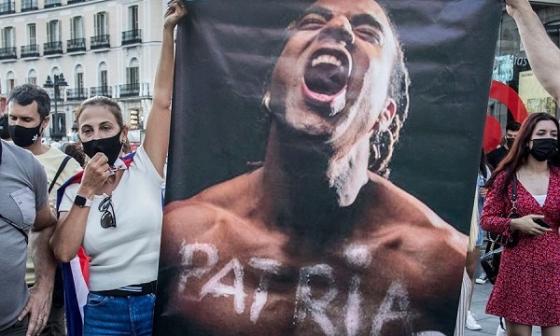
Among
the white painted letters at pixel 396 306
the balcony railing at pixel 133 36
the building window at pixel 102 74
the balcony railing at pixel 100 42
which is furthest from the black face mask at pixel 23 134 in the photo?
the building window at pixel 102 74

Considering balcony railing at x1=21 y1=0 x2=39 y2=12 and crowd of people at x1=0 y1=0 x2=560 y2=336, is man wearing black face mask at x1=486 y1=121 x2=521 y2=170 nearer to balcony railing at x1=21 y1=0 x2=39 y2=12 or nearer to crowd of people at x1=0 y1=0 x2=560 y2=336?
crowd of people at x1=0 y1=0 x2=560 y2=336

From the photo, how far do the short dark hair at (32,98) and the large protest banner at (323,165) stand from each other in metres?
1.10

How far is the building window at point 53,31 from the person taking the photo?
205 feet

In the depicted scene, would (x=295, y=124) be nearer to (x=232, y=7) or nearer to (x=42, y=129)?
(x=232, y=7)

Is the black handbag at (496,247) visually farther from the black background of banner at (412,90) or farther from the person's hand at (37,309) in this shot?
the person's hand at (37,309)

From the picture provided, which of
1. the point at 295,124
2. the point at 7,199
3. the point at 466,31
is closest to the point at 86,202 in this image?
the point at 7,199

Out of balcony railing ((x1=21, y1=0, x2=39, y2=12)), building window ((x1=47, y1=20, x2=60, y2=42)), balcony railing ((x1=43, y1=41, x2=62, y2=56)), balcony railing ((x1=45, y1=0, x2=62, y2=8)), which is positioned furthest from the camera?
balcony railing ((x1=21, y1=0, x2=39, y2=12))

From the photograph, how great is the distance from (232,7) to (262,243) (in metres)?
0.90

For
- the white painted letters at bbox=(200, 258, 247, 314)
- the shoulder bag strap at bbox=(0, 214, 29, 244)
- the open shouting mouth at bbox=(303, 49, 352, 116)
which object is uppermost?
the open shouting mouth at bbox=(303, 49, 352, 116)

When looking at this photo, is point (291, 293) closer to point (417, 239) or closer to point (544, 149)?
point (417, 239)

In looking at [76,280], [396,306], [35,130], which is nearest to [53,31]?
[35,130]

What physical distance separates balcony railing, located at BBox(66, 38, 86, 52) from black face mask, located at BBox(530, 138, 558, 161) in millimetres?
57961

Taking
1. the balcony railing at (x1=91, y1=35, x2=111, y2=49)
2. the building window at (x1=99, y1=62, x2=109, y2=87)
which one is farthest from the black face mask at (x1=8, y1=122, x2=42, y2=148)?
the building window at (x1=99, y1=62, x2=109, y2=87)

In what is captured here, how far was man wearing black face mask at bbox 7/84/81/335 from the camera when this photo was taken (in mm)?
3828
